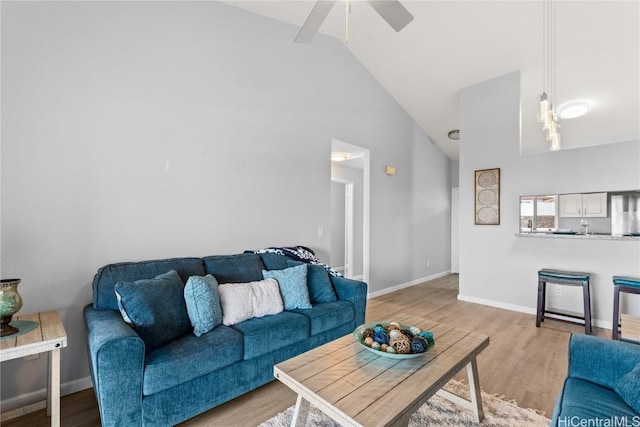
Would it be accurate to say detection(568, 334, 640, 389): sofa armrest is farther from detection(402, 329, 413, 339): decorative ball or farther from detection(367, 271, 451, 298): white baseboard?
detection(367, 271, 451, 298): white baseboard

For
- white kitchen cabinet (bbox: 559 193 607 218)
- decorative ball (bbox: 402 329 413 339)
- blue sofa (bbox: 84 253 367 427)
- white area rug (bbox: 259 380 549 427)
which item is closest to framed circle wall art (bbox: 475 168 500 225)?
white kitchen cabinet (bbox: 559 193 607 218)

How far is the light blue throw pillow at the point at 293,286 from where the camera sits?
2454mm

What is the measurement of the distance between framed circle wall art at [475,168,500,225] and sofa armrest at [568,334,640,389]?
2.82 metres

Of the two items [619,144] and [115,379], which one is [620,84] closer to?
[619,144]

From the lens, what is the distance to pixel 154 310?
1783mm

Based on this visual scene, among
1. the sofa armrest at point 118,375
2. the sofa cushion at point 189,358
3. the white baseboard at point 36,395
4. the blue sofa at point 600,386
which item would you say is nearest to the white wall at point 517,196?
the blue sofa at point 600,386

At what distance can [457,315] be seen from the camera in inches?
146

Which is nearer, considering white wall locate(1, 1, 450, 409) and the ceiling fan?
the ceiling fan

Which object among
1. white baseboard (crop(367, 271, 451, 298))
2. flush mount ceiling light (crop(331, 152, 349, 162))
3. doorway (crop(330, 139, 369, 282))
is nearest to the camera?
white baseboard (crop(367, 271, 451, 298))

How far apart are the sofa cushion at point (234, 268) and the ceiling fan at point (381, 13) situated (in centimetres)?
188

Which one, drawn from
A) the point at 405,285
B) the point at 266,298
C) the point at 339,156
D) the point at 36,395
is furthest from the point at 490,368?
the point at 339,156

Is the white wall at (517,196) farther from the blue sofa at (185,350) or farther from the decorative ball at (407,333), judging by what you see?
the decorative ball at (407,333)

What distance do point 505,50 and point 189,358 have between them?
4519mm

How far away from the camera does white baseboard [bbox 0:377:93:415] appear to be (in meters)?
1.86
